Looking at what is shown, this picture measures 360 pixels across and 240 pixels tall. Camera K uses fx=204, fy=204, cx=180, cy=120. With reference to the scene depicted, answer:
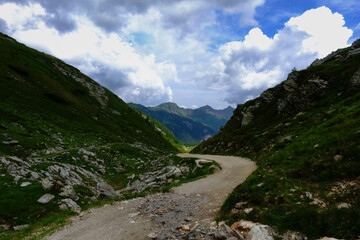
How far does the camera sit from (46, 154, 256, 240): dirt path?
11781 millimetres

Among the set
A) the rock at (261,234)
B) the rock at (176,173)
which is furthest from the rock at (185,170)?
the rock at (261,234)

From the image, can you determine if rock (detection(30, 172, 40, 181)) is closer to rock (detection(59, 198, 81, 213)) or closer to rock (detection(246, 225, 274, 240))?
rock (detection(59, 198, 81, 213))

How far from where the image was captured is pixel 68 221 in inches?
589

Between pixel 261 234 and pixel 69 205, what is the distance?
16.5 meters

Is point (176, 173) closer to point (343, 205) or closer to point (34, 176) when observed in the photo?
point (34, 176)

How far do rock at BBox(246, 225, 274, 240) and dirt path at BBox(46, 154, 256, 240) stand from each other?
3313 mm

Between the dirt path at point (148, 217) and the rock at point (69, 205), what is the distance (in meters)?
1.56

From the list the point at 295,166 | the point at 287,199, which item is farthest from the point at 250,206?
the point at 295,166

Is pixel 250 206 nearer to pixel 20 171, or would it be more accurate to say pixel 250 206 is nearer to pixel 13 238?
pixel 13 238

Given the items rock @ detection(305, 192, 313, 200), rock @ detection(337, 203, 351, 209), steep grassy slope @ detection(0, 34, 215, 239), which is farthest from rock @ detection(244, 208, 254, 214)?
steep grassy slope @ detection(0, 34, 215, 239)

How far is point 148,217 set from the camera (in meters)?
13.9

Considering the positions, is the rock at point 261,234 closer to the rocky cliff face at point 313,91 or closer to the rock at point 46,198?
the rock at point 46,198

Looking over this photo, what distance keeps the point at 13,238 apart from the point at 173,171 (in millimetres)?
22562

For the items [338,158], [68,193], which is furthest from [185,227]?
[68,193]
